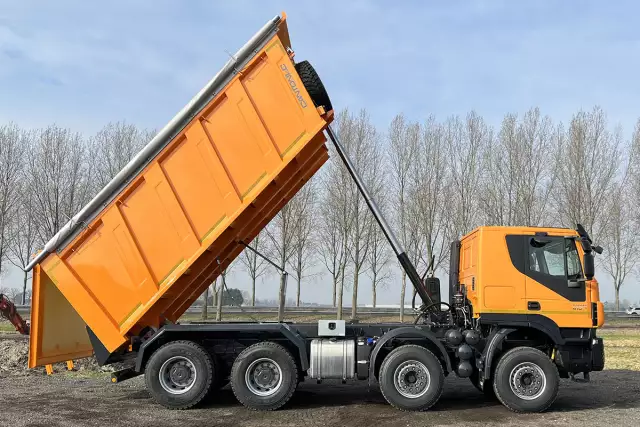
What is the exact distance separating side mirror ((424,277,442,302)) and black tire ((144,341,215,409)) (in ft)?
12.8

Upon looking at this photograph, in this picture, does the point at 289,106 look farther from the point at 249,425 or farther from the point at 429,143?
the point at 429,143

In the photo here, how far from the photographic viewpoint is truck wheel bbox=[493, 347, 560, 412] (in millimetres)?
8141

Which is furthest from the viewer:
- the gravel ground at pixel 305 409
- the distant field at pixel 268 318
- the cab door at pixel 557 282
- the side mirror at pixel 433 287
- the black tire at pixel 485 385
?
the distant field at pixel 268 318

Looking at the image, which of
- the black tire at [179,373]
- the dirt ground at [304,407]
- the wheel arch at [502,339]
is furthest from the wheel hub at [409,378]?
the black tire at [179,373]

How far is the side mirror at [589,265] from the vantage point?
8.25 meters

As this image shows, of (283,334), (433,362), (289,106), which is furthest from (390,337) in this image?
(289,106)

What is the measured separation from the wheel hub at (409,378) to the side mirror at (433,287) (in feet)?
4.80

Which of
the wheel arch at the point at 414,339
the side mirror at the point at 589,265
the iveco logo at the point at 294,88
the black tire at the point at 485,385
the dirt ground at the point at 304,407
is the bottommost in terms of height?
the dirt ground at the point at 304,407

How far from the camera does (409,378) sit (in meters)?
8.27

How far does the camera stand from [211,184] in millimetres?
8102

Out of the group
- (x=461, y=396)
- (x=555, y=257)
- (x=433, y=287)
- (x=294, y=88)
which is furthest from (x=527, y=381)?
(x=294, y=88)

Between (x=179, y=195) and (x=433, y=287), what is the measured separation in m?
4.66

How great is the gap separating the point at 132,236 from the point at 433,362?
498 cm

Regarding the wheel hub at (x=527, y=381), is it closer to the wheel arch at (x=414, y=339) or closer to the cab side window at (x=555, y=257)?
the wheel arch at (x=414, y=339)
